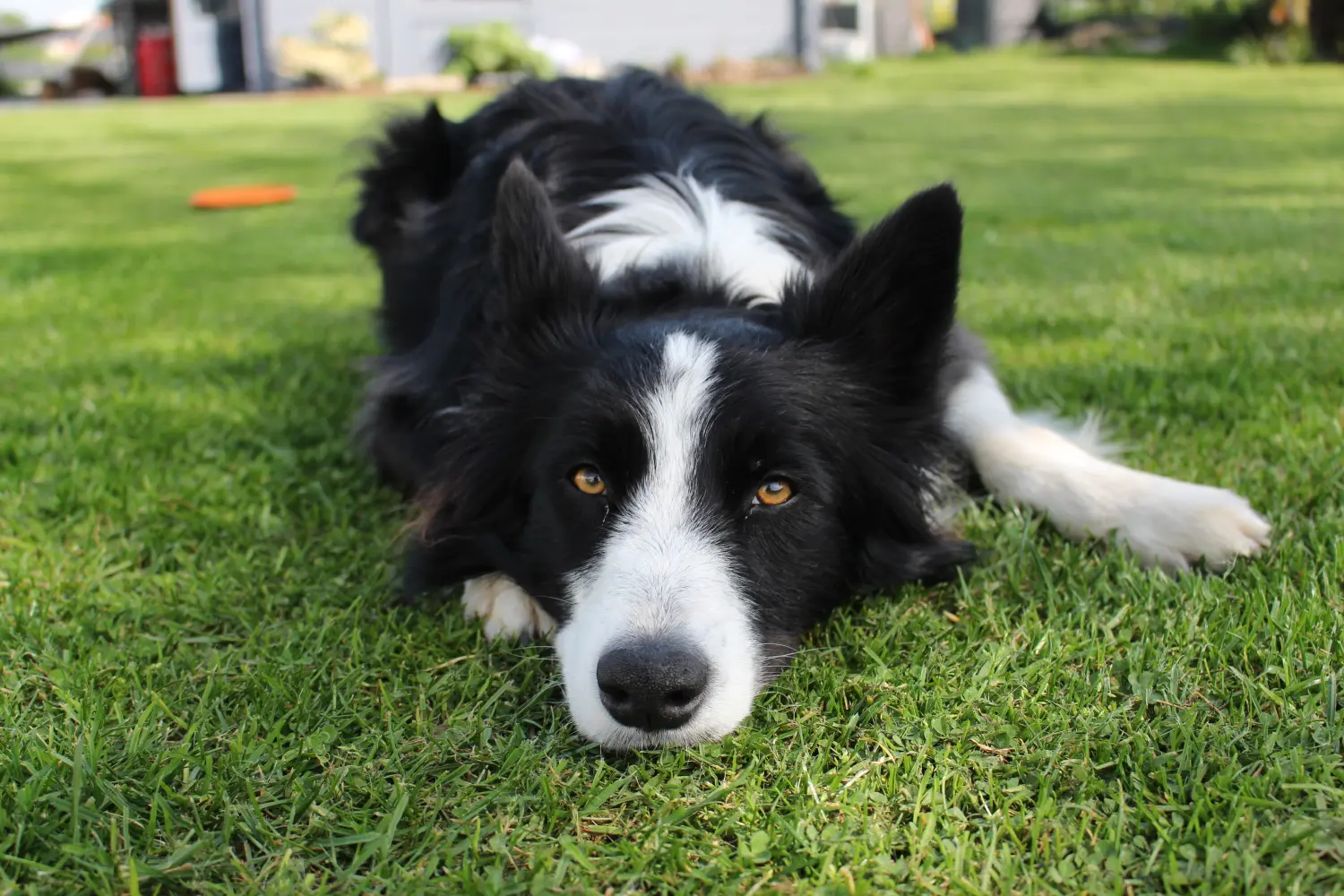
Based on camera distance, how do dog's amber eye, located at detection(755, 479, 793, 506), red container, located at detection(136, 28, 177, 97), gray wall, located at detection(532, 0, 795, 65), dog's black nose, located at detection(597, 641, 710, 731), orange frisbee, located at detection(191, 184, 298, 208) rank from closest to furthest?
dog's black nose, located at detection(597, 641, 710, 731) < dog's amber eye, located at detection(755, 479, 793, 506) < orange frisbee, located at detection(191, 184, 298, 208) < gray wall, located at detection(532, 0, 795, 65) < red container, located at detection(136, 28, 177, 97)

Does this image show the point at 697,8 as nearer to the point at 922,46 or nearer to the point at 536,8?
the point at 536,8

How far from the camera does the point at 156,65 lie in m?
30.8

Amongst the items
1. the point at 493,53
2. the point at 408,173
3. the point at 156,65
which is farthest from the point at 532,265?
the point at 156,65

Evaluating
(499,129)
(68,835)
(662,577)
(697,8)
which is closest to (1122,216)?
(499,129)

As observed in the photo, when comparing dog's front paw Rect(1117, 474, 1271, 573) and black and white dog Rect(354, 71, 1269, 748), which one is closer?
black and white dog Rect(354, 71, 1269, 748)

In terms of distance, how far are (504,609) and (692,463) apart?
0.71 metres

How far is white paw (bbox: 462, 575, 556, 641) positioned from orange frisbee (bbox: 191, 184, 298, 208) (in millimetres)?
9342

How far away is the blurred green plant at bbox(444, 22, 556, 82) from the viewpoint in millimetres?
26766

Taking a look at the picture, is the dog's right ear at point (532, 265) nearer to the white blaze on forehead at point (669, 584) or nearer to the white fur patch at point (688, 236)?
the white fur patch at point (688, 236)

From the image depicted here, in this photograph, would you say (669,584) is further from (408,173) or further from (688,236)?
(408,173)

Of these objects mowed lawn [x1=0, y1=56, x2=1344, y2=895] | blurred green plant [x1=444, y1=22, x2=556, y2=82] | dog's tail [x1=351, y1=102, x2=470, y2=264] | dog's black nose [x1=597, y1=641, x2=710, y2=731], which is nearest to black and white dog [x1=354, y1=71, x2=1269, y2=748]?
dog's black nose [x1=597, y1=641, x2=710, y2=731]

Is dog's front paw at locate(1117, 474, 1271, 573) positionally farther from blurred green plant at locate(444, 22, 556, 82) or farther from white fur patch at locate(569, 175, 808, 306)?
blurred green plant at locate(444, 22, 556, 82)

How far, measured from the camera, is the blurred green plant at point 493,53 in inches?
1054

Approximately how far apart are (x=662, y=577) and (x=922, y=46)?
43359 mm
